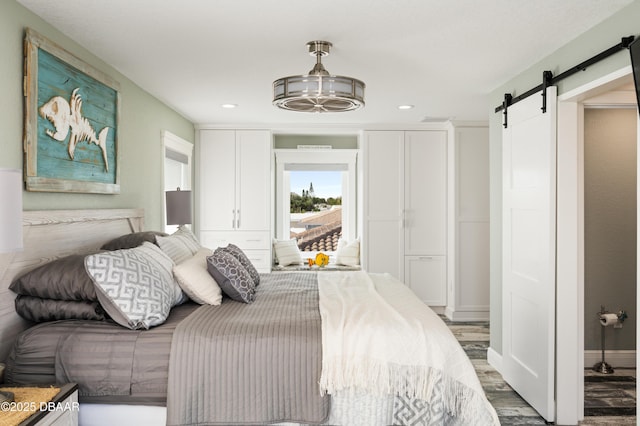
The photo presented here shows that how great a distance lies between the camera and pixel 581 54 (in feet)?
9.21

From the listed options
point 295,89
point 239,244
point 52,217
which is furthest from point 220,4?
point 239,244

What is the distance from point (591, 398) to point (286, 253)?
367 cm

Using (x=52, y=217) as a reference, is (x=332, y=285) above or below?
below

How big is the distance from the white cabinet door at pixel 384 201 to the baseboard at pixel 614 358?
2.27m

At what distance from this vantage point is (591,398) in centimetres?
345

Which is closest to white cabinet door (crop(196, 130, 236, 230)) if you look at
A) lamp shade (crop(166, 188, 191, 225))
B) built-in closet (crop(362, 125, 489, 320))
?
lamp shade (crop(166, 188, 191, 225))

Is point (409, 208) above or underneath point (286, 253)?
above

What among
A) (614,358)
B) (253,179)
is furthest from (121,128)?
(614,358)

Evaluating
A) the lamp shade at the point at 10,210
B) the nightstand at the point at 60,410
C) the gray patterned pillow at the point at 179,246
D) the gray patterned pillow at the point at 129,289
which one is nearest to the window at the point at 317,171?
the gray patterned pillow at the point at 179,246

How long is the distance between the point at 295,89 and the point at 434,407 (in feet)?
5.98

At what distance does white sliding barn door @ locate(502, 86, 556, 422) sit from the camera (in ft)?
9.99

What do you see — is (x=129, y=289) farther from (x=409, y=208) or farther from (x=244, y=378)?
(x=409, y=208)

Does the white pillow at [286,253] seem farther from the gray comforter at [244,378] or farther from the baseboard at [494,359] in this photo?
the gray comforter at [244,378]

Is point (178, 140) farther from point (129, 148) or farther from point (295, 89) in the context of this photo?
point (295, 89)
